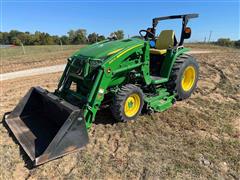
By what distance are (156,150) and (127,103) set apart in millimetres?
992

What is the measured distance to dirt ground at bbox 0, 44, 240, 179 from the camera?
2805 millimetres

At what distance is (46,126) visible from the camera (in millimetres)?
3672

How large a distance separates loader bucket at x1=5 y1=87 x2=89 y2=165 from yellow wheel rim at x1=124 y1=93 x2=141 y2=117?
979mm

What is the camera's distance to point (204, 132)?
3764 millimetres

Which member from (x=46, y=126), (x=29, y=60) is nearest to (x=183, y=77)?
(x=46, y=126)

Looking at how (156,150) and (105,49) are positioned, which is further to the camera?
(105,49)

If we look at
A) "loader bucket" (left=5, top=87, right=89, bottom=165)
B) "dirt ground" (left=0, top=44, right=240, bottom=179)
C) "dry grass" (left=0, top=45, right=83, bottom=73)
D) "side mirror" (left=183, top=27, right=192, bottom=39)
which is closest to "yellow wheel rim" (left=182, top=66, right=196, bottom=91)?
"dirt ground" (left=0, top=44, right=240, bottom=179)

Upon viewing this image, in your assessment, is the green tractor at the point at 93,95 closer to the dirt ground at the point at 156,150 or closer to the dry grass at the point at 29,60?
the dirt ground at the point at 156,150

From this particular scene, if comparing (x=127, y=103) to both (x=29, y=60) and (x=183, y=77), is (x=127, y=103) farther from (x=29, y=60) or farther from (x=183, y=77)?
(x=29, y=60)

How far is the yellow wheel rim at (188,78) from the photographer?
5196 mm

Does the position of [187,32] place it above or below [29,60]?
above

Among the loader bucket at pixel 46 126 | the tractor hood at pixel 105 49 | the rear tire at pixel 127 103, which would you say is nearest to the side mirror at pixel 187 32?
the tractor hood at pixel 105 49

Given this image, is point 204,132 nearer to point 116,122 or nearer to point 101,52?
point 116,122

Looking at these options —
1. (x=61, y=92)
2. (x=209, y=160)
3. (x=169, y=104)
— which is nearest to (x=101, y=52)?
(x=61, y=92)
